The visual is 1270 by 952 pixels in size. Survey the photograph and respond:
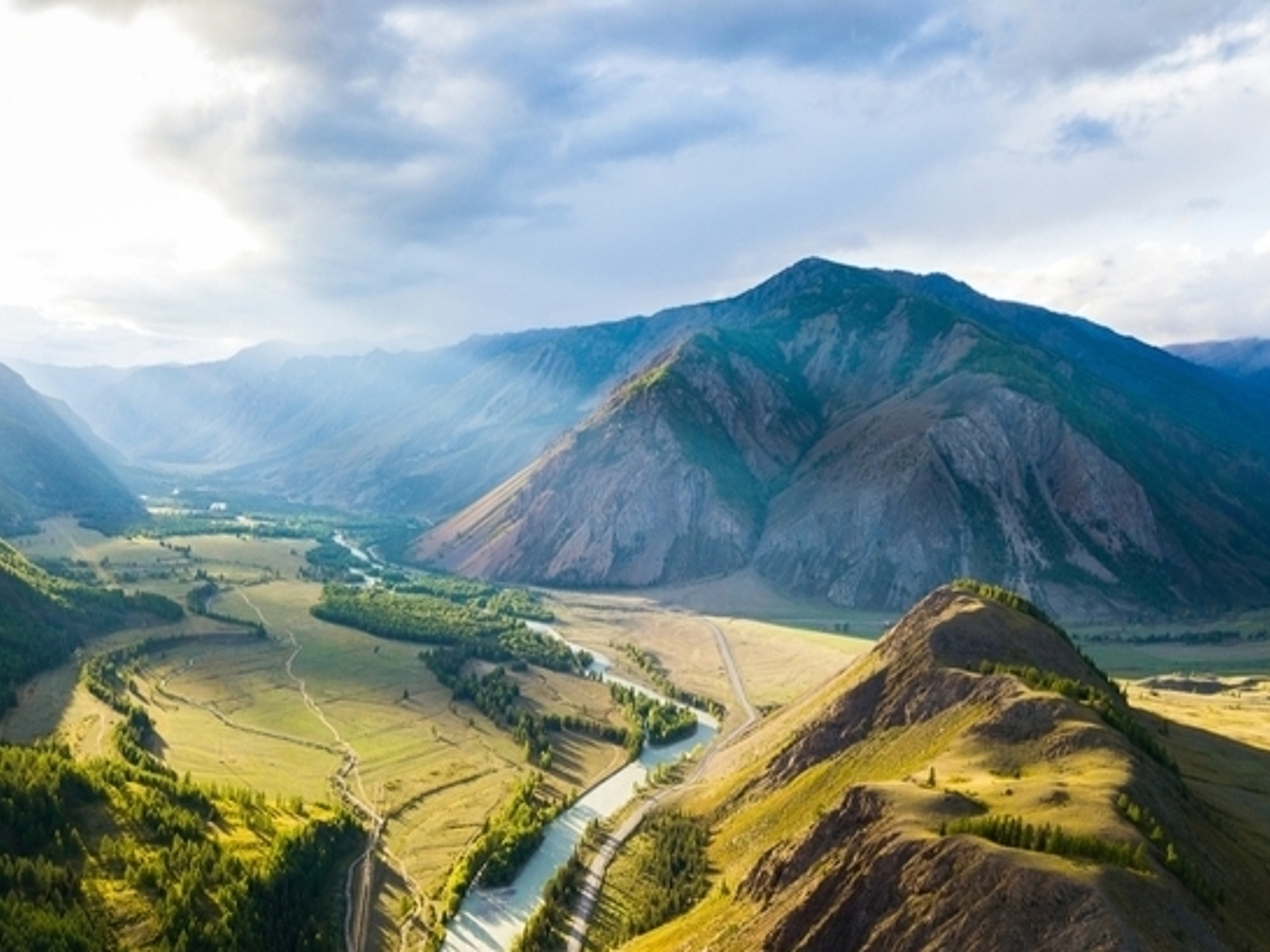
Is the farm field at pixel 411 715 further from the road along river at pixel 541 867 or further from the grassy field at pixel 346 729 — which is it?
the road along river at pixel 541 867

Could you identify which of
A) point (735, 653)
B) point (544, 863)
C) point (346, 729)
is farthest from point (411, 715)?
point (735, 653)

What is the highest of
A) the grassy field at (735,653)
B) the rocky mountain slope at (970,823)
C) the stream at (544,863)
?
the rocky mountain slope at (970,823)

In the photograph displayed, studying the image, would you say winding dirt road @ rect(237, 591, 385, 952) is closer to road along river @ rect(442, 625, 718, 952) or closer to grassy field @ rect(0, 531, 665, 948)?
grassy field @ rect(0, 531, 665, 948)

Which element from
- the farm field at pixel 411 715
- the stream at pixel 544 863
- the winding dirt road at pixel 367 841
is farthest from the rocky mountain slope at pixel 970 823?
the winding dirt road at pixel 367 841

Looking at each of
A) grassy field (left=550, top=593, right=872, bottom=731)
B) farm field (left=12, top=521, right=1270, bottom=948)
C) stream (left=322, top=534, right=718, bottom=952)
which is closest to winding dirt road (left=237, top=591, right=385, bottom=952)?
farm field (left=12, top=521, right=1270, bottom=948)

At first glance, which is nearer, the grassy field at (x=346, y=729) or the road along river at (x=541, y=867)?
the road along river at (x=541, y=867)

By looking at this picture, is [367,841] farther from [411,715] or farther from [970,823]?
[970,823]
